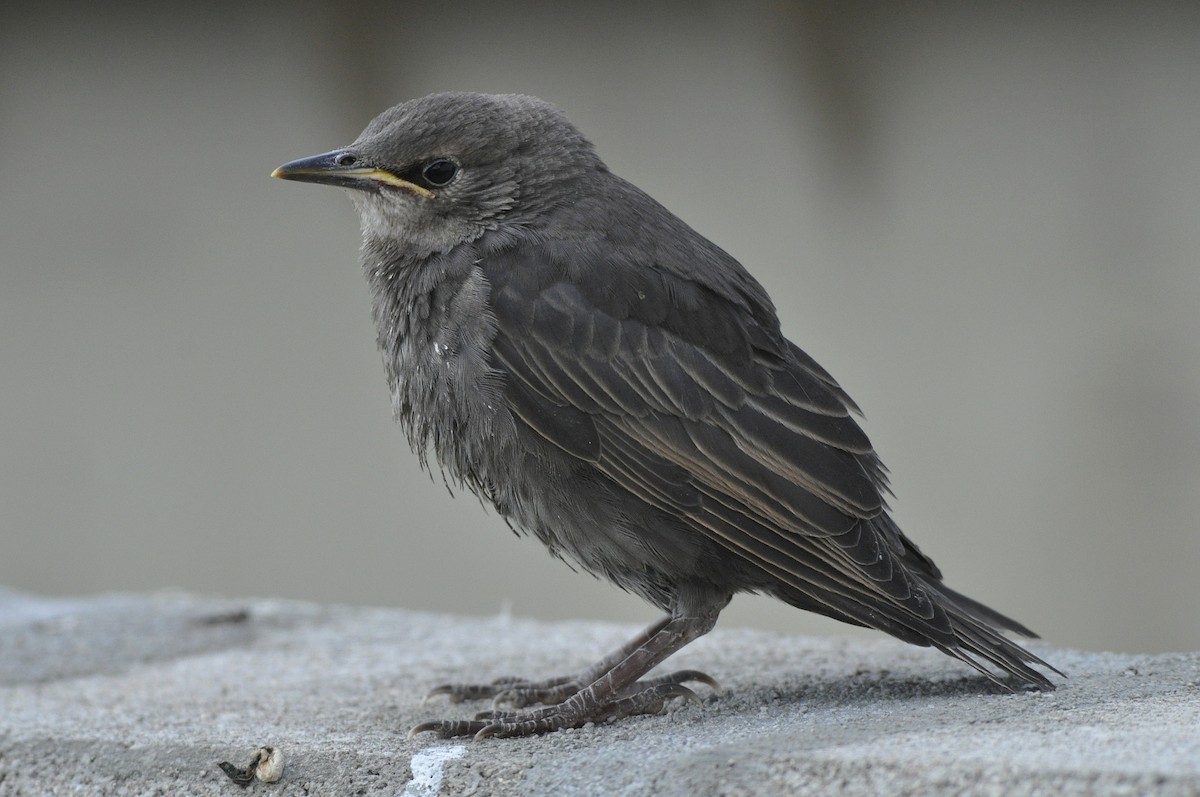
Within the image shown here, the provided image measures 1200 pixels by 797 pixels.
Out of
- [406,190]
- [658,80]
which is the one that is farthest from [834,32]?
[406,190]

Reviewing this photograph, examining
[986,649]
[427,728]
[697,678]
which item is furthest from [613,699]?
[986,649]

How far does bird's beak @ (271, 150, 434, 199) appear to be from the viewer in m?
3.24

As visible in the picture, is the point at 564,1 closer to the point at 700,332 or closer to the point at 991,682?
the point at 700,332

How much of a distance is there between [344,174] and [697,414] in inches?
41.4

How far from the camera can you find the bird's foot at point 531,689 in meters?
3.27

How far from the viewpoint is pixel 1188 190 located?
5.36 m

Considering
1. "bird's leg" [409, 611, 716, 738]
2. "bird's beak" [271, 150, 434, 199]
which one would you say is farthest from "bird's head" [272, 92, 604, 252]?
"bird's leg" [409, 611, 716, 738]

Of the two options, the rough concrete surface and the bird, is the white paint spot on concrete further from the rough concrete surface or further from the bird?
the bird

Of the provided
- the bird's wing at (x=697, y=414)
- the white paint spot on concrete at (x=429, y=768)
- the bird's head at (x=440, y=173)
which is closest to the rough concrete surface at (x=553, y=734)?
the white paint spot on concrete at (x=429, y=768)

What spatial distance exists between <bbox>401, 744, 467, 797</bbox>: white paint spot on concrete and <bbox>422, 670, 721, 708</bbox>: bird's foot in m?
0.49

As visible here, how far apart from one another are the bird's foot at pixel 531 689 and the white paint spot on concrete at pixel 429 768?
49 centimetres

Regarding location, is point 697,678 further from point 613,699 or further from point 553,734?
point 553,734

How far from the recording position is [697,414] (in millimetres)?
2955

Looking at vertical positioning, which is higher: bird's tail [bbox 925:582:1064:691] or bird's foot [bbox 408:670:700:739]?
bird's tail [bbox 925:582:1064:691]
